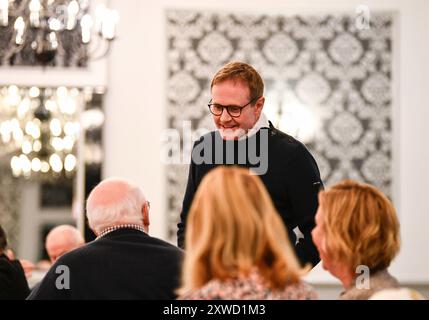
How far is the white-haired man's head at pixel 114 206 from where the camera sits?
2738 millimetres

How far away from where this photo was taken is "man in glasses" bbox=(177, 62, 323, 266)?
9.87 ft

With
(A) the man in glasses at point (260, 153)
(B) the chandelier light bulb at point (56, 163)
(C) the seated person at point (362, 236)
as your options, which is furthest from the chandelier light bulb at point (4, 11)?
(C) the seated person at point (362, 236)

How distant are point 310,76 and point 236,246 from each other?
197 inches

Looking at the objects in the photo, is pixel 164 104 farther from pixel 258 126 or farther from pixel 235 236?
pixel 235 236

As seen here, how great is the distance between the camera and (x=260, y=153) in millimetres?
3113

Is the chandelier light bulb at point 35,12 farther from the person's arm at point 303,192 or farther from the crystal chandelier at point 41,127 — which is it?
the person's arm at point 303,192

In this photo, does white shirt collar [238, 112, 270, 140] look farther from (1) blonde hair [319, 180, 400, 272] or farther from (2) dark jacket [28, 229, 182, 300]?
(1) blonde hair [319, 180, 400, 272]

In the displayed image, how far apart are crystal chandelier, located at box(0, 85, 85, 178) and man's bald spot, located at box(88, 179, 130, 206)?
13.6ft

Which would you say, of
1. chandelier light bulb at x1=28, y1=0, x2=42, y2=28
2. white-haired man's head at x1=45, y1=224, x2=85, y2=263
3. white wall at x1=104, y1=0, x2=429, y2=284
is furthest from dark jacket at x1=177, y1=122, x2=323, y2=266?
white wall at x1=104, y1=0, x2=429, y2=284

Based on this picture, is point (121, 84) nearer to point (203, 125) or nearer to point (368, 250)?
point (203, 125)

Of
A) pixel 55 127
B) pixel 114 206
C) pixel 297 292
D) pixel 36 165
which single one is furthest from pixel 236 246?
pixel 36 165

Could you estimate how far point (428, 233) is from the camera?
690 centimetres

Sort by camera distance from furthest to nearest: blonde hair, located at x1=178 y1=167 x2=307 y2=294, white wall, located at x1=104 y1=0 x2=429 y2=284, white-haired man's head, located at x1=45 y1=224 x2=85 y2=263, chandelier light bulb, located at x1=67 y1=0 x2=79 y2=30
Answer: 1. white wall, located at x1=104 y1=0 x2=429 y2=284
2. chandelier light bulb, located at x1=67 y1=0 x2=79 y2=30
3. white-haired man's head, located at x1=45 y1=224 x2=85 y2=263
4. blonde hair, located at x1=178 y1=167 x2=307 y2=294
